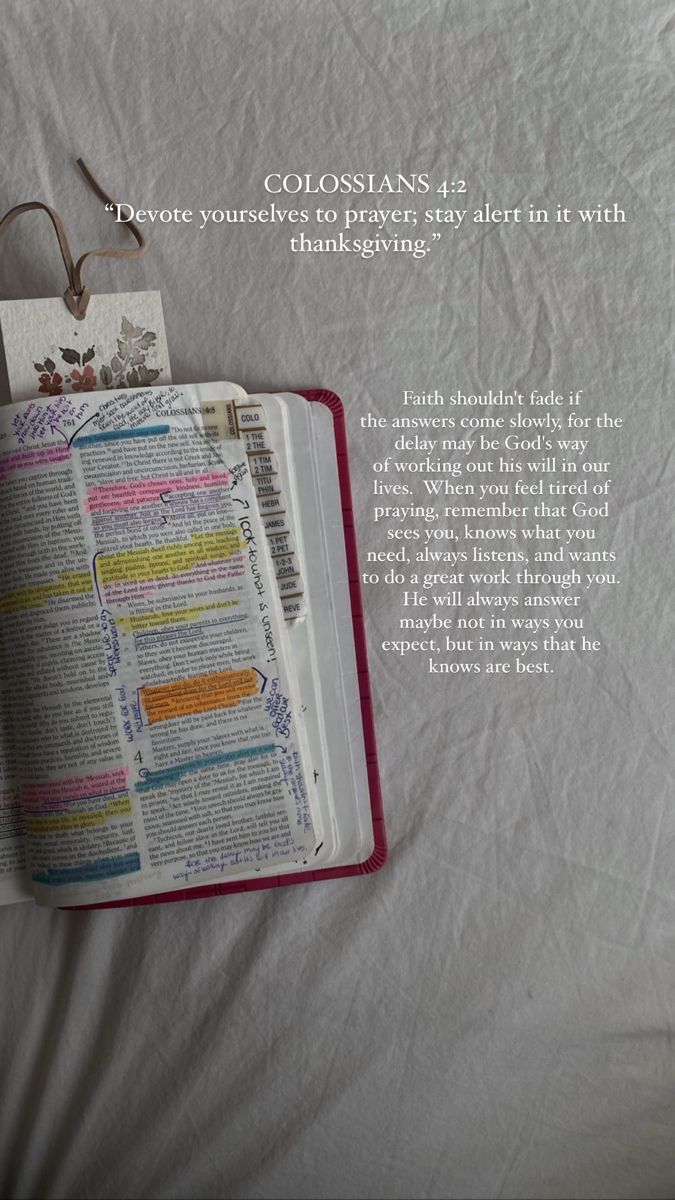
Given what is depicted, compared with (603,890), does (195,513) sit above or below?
above

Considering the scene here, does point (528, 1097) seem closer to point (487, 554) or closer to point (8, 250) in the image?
point (487, 554)

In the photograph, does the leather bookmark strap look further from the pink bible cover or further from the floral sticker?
the pink bible cover

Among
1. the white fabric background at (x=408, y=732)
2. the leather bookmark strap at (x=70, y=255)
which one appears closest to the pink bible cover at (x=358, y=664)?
the white fabric background at (x=408, y=732)

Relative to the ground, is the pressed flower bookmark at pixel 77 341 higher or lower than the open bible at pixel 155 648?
higher

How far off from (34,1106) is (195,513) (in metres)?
0.32

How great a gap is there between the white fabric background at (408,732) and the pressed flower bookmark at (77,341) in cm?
2

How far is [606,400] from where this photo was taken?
48cm

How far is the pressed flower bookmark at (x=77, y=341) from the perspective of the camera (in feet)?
1.46

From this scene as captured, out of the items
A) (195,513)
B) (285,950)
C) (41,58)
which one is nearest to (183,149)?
(41,58)

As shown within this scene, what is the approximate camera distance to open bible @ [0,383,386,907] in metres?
0.43

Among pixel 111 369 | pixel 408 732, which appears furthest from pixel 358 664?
pixel 111 369

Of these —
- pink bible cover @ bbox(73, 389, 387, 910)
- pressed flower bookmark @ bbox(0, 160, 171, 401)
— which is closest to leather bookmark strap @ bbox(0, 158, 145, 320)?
pressed flower bookmark @ bbox(0, 160, 171, 401)

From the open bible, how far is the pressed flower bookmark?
0.07ft

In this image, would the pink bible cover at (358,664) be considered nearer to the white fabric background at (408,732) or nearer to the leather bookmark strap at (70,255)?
the white fabric background at (408,732)
